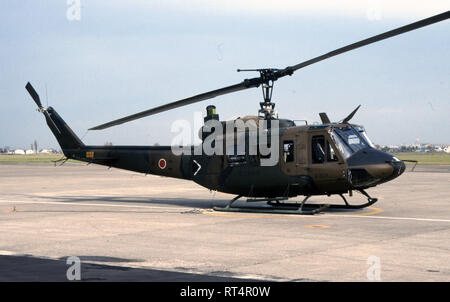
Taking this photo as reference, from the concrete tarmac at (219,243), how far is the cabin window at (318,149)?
1.61 meters

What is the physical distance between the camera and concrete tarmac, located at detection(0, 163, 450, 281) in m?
9.32

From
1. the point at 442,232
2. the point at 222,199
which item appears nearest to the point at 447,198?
the point at 222,199

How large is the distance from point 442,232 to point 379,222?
86.2 inches

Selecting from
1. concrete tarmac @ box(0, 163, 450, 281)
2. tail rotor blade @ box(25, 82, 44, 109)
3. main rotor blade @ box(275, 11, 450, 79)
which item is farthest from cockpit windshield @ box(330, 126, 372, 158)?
tail rotor blade @ box(25, 82, 44, 109)

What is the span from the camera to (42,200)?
2422cm

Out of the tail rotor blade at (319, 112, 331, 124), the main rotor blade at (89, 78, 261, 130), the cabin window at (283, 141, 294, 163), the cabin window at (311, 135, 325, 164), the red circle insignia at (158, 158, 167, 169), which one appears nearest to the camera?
the main rotor blade at (89, 78, 261, 130)

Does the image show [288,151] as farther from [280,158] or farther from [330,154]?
[330,154]

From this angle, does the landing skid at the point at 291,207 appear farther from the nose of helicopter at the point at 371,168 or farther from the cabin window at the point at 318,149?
the cabin window at the point at 318,149

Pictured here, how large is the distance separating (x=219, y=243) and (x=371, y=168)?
19.4ft

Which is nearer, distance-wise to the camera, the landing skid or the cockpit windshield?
the cockpit windshield

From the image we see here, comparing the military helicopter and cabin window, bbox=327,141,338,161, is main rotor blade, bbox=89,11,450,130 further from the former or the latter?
cabin window, bbox=327,141,338,161

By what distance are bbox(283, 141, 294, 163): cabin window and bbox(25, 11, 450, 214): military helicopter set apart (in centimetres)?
3

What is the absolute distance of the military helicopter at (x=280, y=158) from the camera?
661 inches

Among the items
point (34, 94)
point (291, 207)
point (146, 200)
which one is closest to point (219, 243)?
point (291, 207)
